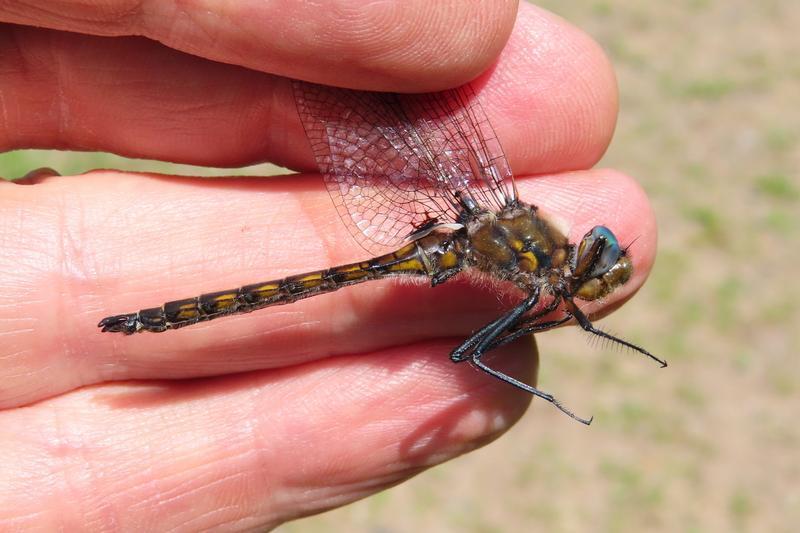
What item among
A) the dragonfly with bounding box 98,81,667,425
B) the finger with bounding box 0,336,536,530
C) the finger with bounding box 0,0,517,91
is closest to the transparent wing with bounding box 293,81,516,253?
the dragonfly with bounding box 98,81,667,425

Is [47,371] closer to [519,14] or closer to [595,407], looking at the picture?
[519,14]

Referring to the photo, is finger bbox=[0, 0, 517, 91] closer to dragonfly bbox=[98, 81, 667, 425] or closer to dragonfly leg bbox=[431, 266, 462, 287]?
dragonfly bbox=[98, 81, 667, 425]

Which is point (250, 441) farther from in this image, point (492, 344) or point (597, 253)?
point (597, 253)

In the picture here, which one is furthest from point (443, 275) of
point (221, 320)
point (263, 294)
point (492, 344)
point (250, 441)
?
point (250, 441)

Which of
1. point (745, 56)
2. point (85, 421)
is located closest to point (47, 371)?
point (85, 421)

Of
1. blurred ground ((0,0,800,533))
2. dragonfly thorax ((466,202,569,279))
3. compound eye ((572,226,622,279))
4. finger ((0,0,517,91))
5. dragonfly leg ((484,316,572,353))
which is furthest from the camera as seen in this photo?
blurred ground ((0,0,800,533))

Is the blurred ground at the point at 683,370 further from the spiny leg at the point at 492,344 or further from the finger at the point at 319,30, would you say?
the finger at the point at 319,30
